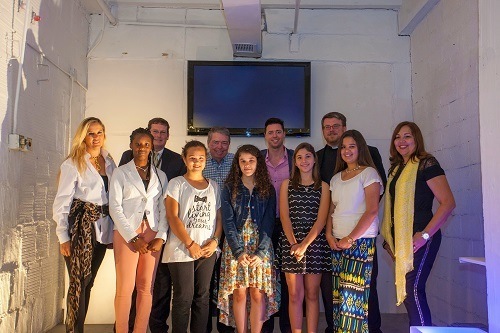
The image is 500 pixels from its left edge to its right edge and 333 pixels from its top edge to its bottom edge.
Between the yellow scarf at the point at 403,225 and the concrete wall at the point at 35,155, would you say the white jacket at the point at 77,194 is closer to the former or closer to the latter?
the concrete wall at the point at 35,155

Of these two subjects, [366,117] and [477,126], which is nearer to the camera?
[477,126]

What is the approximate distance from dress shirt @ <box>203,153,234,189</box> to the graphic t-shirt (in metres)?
0.31

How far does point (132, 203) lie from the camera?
308cm

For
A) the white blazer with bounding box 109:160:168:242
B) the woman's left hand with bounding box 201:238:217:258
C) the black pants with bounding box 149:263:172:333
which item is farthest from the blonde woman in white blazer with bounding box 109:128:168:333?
the black pants with bounding box 149:263:172:333

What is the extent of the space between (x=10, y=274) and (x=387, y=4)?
3.99 metres

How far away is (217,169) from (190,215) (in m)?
0.53

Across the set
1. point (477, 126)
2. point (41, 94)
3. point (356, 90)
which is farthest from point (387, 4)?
point (41, 94)

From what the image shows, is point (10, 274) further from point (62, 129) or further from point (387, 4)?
point (387, 4)

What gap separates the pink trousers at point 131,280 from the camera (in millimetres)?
2996

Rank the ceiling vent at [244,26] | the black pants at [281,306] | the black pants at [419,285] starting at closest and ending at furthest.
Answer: the black pants at [419,285], the black pants at [281,306], the ceiling vent at [244,26]

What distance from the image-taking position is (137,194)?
10.2 ft

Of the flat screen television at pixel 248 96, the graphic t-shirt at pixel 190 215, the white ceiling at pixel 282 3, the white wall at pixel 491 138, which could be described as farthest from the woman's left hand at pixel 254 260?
the white ceiling at pixel 282 3

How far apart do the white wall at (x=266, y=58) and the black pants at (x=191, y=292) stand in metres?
1.86

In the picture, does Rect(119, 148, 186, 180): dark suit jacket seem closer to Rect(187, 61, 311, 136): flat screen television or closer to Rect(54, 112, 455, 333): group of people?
Rect(54, 112, 455, 333): group of people
